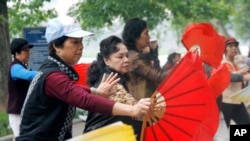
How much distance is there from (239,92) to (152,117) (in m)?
4.13

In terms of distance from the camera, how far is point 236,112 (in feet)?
29.3

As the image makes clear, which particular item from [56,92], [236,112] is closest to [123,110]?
[56,92]

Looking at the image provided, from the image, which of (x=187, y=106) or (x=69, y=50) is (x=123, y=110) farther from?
(x=187, y=106)

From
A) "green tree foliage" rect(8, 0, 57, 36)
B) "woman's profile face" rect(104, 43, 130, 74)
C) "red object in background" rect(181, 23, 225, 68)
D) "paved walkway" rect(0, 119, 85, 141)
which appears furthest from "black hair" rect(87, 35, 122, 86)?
"green tree foliage" rect(8, 0, 57, 36)

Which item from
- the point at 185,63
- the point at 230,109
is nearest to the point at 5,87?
the point at 230,109

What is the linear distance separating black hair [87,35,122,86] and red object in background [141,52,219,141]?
1.89 ft

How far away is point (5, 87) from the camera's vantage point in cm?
1238

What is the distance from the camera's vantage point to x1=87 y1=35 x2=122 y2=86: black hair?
5355mm

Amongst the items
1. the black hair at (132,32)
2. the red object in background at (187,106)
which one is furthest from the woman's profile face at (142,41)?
the red object in background at (187,106)

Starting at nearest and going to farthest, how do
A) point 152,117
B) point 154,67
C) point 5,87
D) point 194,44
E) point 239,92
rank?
1. point 152,117
2. point 154,67
3. point 194,44
4. point 239,92
5. point 5,87

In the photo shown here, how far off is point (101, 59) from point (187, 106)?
846 millimetres

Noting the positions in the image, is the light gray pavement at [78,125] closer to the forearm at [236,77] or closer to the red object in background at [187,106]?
the forearm at [236,77]

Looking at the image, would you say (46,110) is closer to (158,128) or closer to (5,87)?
(158,128)

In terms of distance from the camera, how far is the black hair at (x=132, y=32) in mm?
6555
